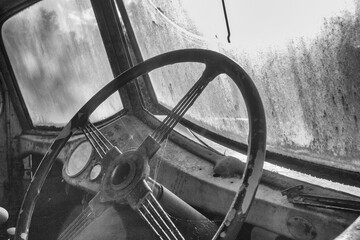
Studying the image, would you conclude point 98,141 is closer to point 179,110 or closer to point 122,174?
point 122,174

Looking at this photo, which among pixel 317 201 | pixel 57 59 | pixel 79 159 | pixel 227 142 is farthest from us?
pixel 57 59

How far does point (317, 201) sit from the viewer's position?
1175mm

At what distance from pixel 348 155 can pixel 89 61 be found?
1786 millimetres

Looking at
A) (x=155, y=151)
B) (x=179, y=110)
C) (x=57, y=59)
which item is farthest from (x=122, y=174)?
(x=57, y=59)

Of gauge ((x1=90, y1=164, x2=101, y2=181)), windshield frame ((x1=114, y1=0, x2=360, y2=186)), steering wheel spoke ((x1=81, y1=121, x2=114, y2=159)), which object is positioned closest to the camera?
steering wheel spoke ((x1=81, y1=121, x2=114, y2=159))

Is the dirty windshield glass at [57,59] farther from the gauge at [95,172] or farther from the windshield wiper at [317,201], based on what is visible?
the windshield wiper at [317,201]

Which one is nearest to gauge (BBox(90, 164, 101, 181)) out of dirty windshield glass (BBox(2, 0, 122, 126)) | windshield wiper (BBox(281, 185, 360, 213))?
dirty windshield glass (BBox(2, 0, 122, 126))

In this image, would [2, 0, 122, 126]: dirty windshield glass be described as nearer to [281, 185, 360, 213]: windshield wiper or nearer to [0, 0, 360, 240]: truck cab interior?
[0, 0, 360, 240]: truck cab interior

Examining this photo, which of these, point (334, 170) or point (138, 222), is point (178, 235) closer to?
point (138, 222)

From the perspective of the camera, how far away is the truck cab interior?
3.53 ft

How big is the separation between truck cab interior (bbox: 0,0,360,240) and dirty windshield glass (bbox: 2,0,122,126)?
0.04ft

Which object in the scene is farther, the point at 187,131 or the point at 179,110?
the point at 187,131

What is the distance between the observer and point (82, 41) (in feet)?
8.02

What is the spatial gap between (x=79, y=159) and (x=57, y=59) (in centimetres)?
98
